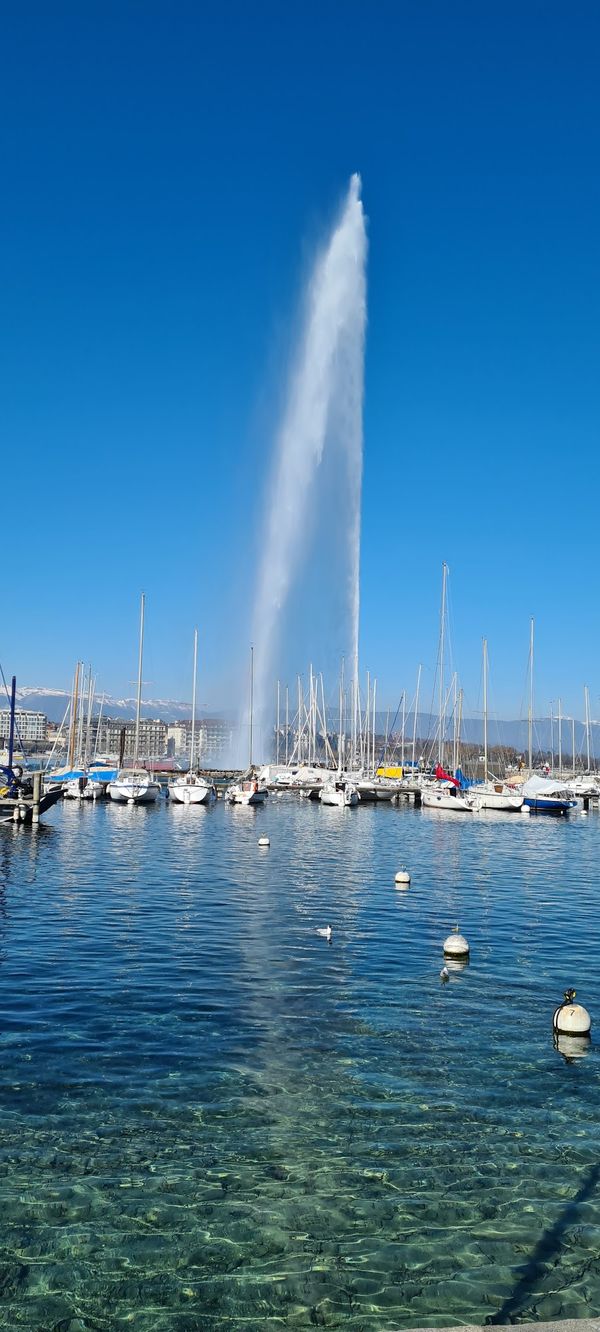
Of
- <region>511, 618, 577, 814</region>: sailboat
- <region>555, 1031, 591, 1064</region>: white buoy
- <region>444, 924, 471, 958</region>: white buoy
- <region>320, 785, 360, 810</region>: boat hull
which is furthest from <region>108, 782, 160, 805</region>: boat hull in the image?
<region>555, 1031, 591, 1064</region>: white buoy

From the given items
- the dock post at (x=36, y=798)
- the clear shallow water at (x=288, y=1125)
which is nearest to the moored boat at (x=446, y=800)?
the dock post at (x=36, y=798)

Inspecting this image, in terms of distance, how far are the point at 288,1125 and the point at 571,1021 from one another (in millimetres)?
6501

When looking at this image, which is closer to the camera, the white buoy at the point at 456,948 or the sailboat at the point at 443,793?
the white buoy at the point at 456,948

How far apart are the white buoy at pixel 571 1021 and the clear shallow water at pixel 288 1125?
1.22ft

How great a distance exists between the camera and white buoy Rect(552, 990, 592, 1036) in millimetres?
16828

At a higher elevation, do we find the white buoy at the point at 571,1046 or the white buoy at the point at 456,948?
the white buoy at the point at 456,948

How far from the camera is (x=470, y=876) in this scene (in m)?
41.7

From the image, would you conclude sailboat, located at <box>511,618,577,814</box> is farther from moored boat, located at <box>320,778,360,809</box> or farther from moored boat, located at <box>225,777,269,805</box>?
moored boat, located at <box>225,777,269,805</box>

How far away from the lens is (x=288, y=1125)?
500 inches

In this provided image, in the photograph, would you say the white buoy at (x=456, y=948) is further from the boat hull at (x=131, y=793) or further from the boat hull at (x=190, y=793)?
the boat hull at (x=131, y=793)

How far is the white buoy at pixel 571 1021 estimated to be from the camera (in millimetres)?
16828

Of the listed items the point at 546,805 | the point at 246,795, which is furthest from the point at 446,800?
the point at 246,795

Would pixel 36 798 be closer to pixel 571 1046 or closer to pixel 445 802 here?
pixel 445 802

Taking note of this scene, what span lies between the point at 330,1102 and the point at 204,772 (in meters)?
125
